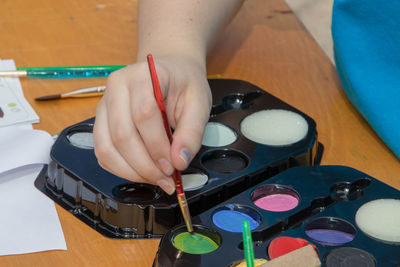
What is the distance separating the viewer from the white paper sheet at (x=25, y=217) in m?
0.61

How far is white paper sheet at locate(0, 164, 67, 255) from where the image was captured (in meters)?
0.61

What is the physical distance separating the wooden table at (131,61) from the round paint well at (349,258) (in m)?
0.18

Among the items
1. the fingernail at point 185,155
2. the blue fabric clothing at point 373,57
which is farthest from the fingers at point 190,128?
the blue fabric clothing at point 373,57

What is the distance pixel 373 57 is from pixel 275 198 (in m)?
0.27

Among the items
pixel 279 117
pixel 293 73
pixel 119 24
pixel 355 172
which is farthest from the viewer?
pixel 119 24

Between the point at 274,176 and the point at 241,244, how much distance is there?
0.40ft

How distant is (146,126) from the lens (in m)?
0.58

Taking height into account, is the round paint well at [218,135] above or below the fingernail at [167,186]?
above

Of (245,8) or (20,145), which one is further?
(245,8)

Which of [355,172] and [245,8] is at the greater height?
[245,8]

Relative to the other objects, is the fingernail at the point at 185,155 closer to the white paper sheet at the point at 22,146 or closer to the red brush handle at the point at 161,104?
the red brush handle at the point at 161,104

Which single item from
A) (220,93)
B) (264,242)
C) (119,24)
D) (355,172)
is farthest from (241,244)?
(119,24)

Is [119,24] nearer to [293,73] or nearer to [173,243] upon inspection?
[293,73]

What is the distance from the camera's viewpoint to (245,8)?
1.15 metres
